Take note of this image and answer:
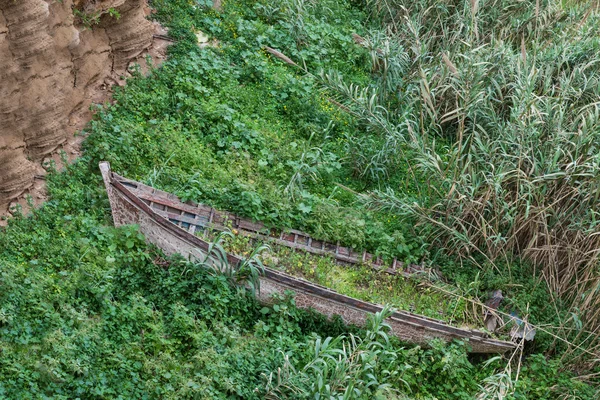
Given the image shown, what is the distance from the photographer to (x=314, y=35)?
11.4 m

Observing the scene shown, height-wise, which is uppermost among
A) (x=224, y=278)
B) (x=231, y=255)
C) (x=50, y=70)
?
(x=50, y=70)

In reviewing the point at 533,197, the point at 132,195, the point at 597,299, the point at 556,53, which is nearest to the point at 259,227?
the point at 132,195

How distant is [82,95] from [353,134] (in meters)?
3.42

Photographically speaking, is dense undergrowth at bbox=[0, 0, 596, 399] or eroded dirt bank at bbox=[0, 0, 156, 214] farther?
eroded dirt bank at bbox=[0, 0, 156, 214]

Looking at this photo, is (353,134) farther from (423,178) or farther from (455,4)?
(455,4)

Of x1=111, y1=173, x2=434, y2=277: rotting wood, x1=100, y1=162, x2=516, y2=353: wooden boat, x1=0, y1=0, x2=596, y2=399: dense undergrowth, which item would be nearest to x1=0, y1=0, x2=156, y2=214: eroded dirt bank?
x1=0, y1=0, x2=596, y2=399: dense undergrowth

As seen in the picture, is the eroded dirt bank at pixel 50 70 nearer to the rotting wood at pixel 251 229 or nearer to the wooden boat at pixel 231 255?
the wooden boat at pixel 231 255

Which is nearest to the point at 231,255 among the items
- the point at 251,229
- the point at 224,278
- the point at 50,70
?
the point at 224,278

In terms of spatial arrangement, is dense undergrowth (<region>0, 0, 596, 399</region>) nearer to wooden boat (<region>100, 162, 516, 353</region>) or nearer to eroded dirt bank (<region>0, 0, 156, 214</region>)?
wooden boat (<region>100, 162, 516, 353</region>)

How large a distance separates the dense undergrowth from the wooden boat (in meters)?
0.14

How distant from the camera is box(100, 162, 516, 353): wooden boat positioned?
25.8ft

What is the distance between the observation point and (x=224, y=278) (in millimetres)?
7758

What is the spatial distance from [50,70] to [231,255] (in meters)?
2.86

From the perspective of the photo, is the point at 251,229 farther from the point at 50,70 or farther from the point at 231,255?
the point at 50,70
